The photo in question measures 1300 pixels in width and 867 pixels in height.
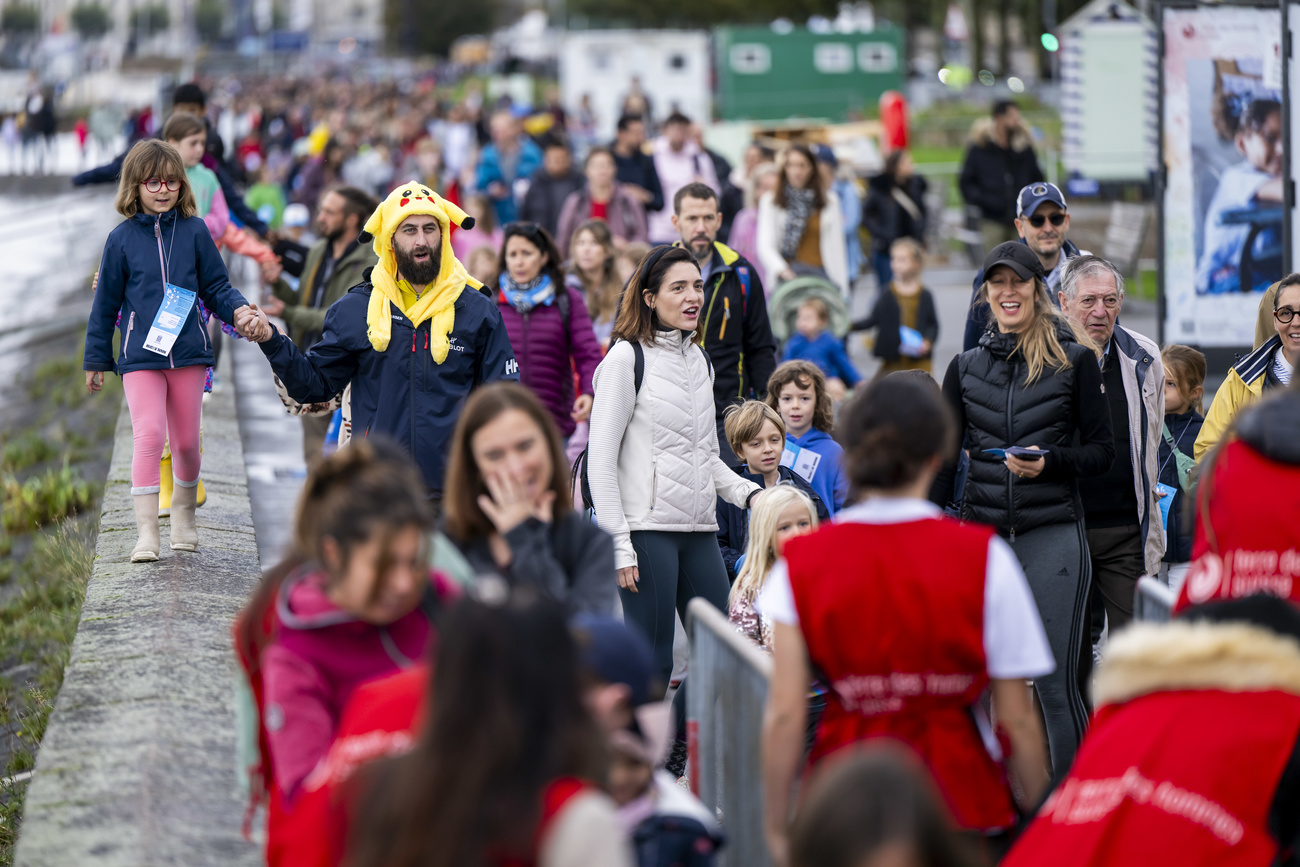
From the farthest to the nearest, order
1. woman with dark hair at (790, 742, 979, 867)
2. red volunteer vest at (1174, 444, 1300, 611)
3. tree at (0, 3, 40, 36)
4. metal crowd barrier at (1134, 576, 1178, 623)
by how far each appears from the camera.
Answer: tree at (0, 3, 40, 36)
metal crowd barrier at (1134, 576, 1178, 623)
red volunteer vest at (1174, 444, 1300, 611)
woman with dark hair at (790, 742, 979, 867)

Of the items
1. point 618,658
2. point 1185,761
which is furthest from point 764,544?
point 1185,761

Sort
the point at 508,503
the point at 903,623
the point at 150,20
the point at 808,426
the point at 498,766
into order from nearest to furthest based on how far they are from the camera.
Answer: the point at 498,766, the point at 903,623, the point at 508,503, the point at 808,426, the point at 150,20

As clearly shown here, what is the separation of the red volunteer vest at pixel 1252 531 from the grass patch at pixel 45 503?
32.5 feet

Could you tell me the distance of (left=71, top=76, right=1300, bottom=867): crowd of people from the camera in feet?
9.14

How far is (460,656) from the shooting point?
2.71 meters

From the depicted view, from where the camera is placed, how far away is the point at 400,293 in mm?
6359

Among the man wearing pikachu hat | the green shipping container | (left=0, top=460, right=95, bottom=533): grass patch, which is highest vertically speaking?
the green shipping container

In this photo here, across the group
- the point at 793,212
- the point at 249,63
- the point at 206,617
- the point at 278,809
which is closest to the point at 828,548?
the point at 278,809

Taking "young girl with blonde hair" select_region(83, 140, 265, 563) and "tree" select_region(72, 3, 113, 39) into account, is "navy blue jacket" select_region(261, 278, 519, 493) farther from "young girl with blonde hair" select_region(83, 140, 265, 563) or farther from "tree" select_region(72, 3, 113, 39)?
"tree" select_region(72, 3, 113, 39)

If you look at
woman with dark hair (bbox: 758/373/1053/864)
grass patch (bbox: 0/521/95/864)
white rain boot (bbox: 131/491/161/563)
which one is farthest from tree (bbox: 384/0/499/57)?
woman with dark hair (bbox: 758/373/1053/864)

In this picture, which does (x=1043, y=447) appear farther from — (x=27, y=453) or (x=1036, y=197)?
(x=27, y=453)

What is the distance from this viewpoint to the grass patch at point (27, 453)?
588 inches

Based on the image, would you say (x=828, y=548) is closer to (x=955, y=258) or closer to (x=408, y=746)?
(x=408, y=746)

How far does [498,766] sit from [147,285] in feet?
16.2
